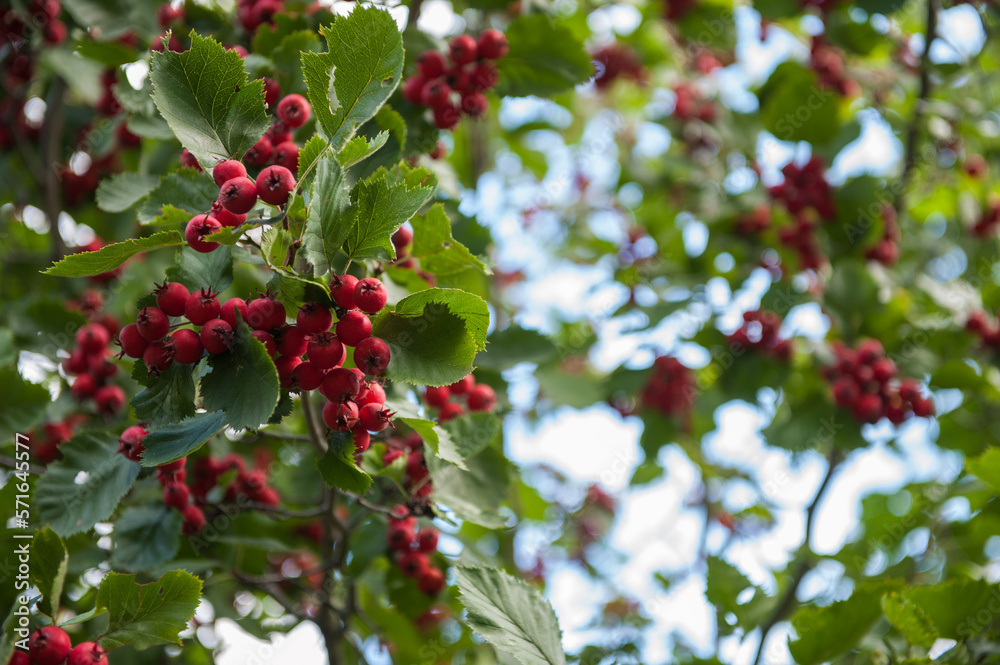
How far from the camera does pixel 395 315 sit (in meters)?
1.96

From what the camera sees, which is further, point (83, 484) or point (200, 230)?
point (83, 484)

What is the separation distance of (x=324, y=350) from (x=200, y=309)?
0.37 meters

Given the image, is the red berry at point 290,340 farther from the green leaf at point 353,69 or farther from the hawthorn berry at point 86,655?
the hawthorn berry at point 86,655

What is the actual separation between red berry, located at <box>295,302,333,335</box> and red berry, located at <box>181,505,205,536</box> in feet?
4.54

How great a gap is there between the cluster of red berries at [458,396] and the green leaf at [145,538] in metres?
1.07

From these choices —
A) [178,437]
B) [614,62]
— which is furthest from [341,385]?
[614,62]

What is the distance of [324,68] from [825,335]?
3992 mm

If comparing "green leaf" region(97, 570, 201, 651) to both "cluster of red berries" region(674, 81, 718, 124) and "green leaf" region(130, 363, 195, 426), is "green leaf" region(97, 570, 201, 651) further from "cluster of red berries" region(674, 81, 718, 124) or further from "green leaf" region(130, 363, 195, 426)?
"cluster of red berries" region(674, 81, 718, 124)

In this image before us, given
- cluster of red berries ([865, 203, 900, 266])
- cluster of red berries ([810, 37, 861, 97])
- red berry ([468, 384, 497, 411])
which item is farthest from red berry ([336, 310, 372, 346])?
cluster of red berries ([810, 37, 861, 97])

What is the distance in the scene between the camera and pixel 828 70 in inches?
210

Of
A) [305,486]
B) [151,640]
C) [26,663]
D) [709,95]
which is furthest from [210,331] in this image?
[709,95]

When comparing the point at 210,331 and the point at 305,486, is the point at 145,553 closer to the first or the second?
the point at 305,486

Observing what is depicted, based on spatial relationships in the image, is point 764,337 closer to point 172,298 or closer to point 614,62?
point 614,62

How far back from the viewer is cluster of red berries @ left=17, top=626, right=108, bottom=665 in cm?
214
